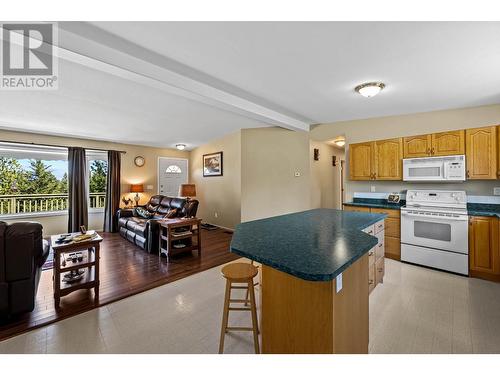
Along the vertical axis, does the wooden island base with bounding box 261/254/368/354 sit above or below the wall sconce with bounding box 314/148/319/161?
below

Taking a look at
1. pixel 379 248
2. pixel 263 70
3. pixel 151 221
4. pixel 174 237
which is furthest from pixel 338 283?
pixel 151 221

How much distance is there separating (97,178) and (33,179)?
1265mm

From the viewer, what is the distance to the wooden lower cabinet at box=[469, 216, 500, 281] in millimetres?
2748

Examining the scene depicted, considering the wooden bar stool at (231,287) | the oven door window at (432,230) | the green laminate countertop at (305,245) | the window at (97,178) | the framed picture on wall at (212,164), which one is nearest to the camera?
the green laminate countertop at (305,245)

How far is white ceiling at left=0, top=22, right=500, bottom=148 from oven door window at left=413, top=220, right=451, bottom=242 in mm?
1758

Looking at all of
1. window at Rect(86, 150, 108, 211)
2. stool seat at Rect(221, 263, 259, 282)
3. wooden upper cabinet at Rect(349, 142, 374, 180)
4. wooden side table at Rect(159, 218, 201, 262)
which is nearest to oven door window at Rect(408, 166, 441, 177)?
wooden upper cabinet at Rect(349, 142, 374, 180)

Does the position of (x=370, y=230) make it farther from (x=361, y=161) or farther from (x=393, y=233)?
(x=361, y=161)

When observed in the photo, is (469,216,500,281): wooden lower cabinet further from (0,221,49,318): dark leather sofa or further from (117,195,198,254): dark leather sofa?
(0,221,49,318): dark leather sofa

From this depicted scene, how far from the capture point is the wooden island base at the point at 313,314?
111cm

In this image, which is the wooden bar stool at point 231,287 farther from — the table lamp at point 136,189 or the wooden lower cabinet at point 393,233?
the table lamp at point 136,189

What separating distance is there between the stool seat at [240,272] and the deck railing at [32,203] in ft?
19.1

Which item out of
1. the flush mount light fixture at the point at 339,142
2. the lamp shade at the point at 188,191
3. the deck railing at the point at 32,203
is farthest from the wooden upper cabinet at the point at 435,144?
the deck railing at the point at 32,203
